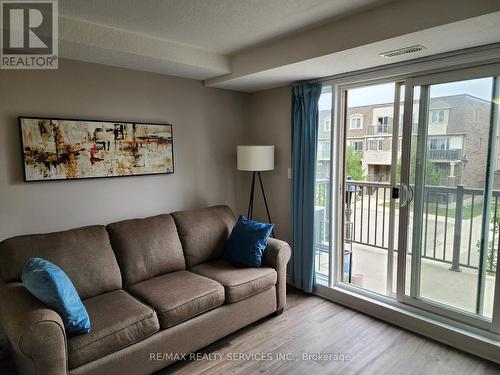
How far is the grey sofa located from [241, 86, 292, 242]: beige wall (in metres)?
0.79

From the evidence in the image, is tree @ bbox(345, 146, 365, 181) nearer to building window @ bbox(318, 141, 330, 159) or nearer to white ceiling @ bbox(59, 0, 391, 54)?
building window @ bbox(318, 141, 330, 159)

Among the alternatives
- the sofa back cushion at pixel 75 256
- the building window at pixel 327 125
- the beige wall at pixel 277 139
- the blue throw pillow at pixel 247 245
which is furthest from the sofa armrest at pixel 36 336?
the building window at pixel 327 125

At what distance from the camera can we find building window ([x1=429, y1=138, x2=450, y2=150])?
257cm

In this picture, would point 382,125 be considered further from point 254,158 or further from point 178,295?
point 178,295

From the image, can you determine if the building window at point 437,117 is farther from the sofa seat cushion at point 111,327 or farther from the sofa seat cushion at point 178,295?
the sofa seat cushion at point 111,327

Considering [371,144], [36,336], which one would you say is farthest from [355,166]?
[36,336]

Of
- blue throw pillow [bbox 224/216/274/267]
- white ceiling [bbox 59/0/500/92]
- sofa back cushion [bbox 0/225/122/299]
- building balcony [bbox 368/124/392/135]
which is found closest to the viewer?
white ceiling [bbox 59/0/500/92]

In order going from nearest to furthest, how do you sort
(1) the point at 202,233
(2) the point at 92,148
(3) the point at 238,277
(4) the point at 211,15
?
(4) the point at 211,15 → (3) the point at 238,277 → (2) the point at 92,148 → (1) the point at 202,233

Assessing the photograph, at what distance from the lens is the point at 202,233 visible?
122 inches

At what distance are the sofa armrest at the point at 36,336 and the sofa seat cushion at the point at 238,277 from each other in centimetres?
121

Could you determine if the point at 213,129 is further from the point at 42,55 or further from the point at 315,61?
the point at 42,55

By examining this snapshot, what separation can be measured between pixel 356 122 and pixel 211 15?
2.46m

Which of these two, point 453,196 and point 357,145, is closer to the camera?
point 453,196

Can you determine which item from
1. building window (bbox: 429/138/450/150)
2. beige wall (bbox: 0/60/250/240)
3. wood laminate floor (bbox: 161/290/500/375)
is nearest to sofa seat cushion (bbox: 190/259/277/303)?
wood laminate floor (bbox: 161/290/500/375)
